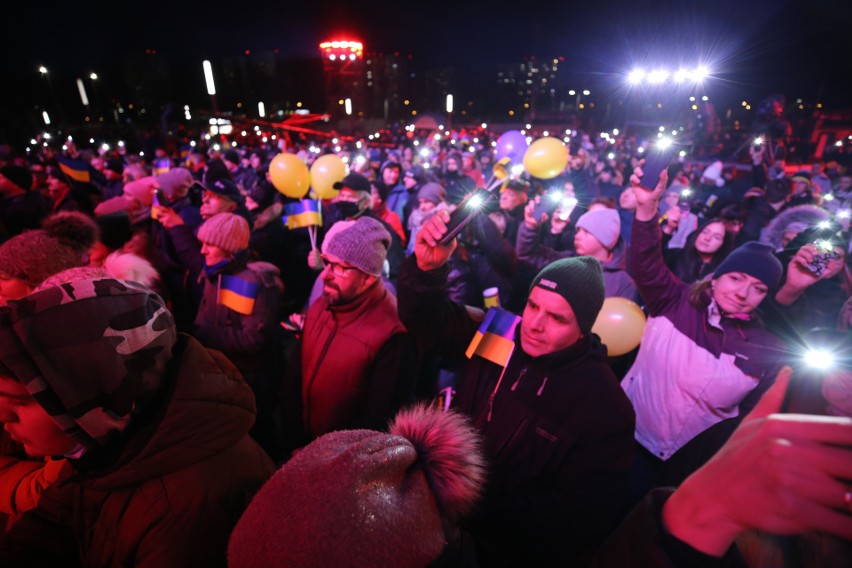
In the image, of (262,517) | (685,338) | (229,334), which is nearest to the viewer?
(262,517)

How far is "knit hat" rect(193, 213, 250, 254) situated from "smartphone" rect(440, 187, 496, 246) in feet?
7.02

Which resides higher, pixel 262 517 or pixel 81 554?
pixel 262 517

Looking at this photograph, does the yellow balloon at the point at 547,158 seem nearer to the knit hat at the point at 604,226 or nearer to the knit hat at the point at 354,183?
the knit hat at the point at 604,226

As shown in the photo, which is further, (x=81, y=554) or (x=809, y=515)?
(x=81, y=554)

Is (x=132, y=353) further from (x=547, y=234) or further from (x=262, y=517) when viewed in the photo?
(x=547, y=234)

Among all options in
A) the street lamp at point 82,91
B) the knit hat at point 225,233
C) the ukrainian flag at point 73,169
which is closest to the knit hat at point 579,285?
the knit hat at point 225,233

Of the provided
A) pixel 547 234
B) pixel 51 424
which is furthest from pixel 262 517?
pixel 547 234

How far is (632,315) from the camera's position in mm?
3301

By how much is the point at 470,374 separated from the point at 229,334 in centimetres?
210

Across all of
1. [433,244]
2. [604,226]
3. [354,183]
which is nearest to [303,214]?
[354,183]

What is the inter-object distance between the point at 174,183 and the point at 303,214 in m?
2.16

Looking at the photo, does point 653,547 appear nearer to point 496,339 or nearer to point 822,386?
point 822,386

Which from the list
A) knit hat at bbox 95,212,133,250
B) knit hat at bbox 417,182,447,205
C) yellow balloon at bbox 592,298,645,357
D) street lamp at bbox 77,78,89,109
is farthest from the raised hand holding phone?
street lamp at bbox 77,78,89,109

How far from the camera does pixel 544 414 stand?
182 centimetres
